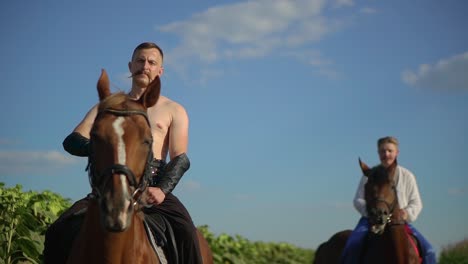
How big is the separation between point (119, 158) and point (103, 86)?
0.89 meters

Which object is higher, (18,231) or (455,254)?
(455,254)

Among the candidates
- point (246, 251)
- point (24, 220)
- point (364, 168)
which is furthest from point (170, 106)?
point (246, 251)

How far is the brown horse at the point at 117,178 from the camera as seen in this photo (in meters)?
4.29

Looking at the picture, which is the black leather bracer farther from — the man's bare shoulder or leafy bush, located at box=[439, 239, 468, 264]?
leafy bush, located at box=[439, 239, 468, 264]

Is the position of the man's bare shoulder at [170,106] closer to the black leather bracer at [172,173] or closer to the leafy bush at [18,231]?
the black leather bracer at [172,173]

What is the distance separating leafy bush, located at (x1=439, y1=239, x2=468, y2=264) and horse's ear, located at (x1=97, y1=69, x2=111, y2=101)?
1734cm

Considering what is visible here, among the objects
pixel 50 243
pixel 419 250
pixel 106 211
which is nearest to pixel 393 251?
pixel 419 250

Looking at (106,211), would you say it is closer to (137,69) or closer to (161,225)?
(161,225)

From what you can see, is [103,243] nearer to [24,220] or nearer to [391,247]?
[24,220]

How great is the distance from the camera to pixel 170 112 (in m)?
6.17

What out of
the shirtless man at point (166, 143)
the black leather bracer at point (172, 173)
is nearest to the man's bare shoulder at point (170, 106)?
the shirtless man at point (166, 143)

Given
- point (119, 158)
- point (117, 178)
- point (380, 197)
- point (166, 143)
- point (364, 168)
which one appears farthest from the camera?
point (364, 168)

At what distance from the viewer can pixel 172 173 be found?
5773mm

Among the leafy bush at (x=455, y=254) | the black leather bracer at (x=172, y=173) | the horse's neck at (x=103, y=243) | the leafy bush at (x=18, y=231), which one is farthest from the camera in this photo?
the leafy bush at (x=455, y=254)
